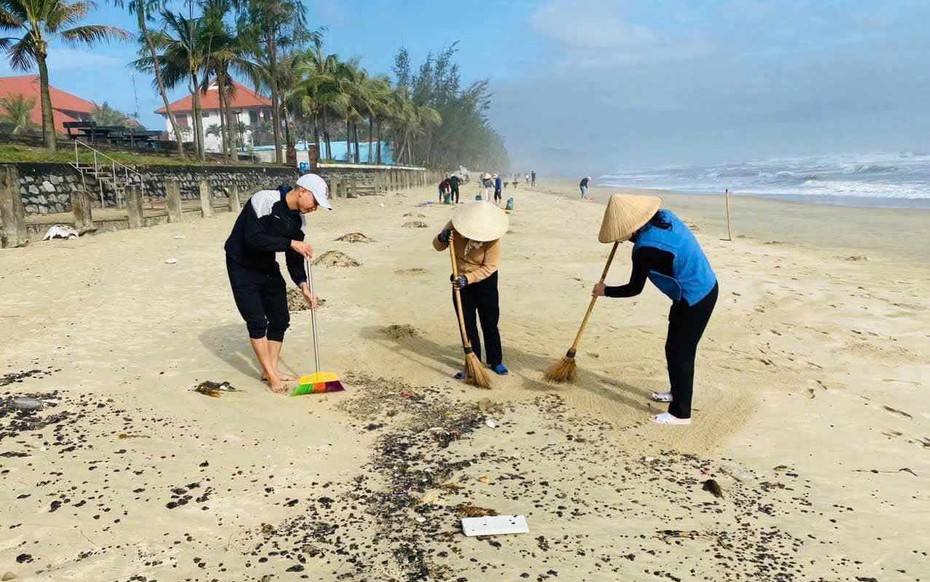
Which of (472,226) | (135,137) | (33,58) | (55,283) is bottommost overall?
(55,283)

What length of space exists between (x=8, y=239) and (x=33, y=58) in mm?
14921

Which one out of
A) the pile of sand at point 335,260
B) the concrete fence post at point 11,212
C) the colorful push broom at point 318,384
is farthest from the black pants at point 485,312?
the concrete fence post at point 11,212

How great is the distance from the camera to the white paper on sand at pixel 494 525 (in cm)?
291

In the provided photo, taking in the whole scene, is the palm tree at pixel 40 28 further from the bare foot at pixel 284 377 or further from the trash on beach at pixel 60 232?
A: the bare foot at pixel 284 377

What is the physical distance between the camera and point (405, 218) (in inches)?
738

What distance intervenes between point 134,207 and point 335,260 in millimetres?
6382

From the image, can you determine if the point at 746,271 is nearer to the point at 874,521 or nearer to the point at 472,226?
the point at 472,226

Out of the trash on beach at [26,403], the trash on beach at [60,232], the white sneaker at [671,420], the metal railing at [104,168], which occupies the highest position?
the metal railing at [104,168]

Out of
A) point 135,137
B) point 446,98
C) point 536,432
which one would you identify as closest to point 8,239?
point 536,432

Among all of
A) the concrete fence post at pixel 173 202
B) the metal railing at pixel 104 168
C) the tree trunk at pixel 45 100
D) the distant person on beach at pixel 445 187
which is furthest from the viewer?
the distant person on beach at pixel 445 187

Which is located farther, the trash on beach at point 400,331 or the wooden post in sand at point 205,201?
the wooden post in sand at point 205,201

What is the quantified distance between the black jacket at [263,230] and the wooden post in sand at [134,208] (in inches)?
422

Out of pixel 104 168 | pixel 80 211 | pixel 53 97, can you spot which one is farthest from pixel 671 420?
pixel 53 97

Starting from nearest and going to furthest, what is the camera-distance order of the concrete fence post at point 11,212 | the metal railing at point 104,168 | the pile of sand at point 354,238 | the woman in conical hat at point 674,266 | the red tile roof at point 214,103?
1. the woman in conical hat at point 674,266
2. the concrete fence post at point 11,212
3. the pile of sand at point 354,238
4. the metal railing at point 104,168
5. the red tile roof at point 214,103
